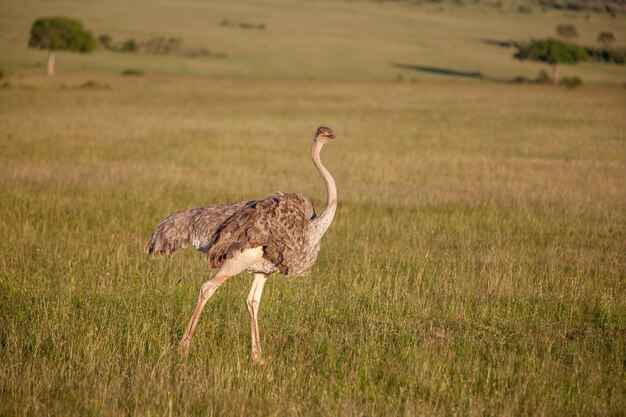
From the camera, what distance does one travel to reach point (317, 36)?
108m

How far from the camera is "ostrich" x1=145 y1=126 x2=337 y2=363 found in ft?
24.9

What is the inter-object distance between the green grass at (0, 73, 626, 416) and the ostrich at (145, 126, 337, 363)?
1.65ft

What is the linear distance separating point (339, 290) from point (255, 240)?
2514mm

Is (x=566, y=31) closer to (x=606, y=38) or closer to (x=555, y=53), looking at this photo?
(x=606, y=38)

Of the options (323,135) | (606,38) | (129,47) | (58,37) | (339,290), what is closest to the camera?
(323,135)

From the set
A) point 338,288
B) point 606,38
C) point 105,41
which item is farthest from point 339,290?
point 606,38

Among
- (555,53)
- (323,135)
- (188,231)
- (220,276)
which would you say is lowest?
(555,53)

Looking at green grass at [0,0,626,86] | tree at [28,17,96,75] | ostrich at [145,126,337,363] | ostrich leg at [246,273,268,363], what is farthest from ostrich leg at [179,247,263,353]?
green grass at [0,0,626,86]

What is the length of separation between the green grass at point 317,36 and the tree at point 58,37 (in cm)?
194

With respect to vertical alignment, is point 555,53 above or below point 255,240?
below

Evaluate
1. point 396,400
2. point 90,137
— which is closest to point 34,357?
point 396,400

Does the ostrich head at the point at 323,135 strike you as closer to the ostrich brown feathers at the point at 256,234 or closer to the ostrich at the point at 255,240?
the ostrich at the point at 255,240

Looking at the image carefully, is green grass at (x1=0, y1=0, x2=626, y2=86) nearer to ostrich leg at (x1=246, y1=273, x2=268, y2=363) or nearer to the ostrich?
the ostrich

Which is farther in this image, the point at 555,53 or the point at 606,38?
the point at 606,38
